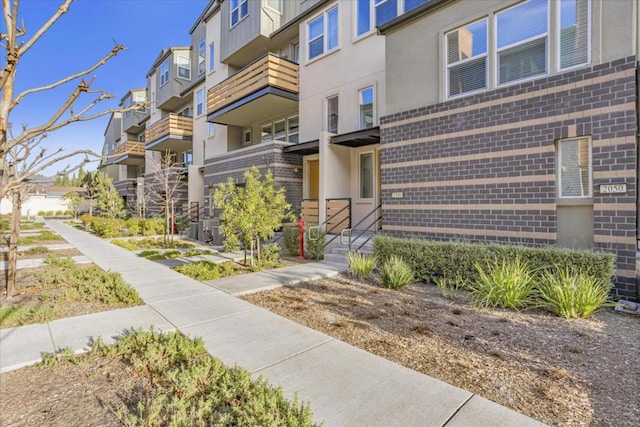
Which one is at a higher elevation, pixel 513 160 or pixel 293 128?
pixel 293 128

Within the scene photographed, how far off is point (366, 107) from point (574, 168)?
22.0ft

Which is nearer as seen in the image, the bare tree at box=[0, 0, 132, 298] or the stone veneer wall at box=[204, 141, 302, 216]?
the bare tree at box=[0, 0, 132, 298]

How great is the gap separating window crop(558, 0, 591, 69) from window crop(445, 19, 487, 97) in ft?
4.77

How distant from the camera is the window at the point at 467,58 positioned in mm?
7625

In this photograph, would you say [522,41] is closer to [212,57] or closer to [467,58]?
[467,58]

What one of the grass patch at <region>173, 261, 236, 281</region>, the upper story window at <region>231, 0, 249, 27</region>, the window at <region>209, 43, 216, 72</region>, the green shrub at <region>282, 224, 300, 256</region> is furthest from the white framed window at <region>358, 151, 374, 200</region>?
the window at <region>209, 43, 216, 72</region>

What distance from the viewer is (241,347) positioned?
13.0 feet

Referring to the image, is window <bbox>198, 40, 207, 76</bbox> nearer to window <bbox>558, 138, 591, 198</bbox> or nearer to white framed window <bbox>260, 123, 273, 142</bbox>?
white framed window <bbox>260, 123, 273, 142</bbox>

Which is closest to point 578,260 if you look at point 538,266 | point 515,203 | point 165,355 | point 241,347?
point 538,266

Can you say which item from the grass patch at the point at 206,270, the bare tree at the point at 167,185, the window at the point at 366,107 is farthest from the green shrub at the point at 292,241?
the bare tree at the point at 167,185

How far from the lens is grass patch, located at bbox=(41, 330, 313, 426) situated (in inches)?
97.7

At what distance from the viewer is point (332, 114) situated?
12.7m

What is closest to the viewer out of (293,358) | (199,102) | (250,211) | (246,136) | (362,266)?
(293,358)

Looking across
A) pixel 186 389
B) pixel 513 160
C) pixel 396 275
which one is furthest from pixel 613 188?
pixel 186 389
